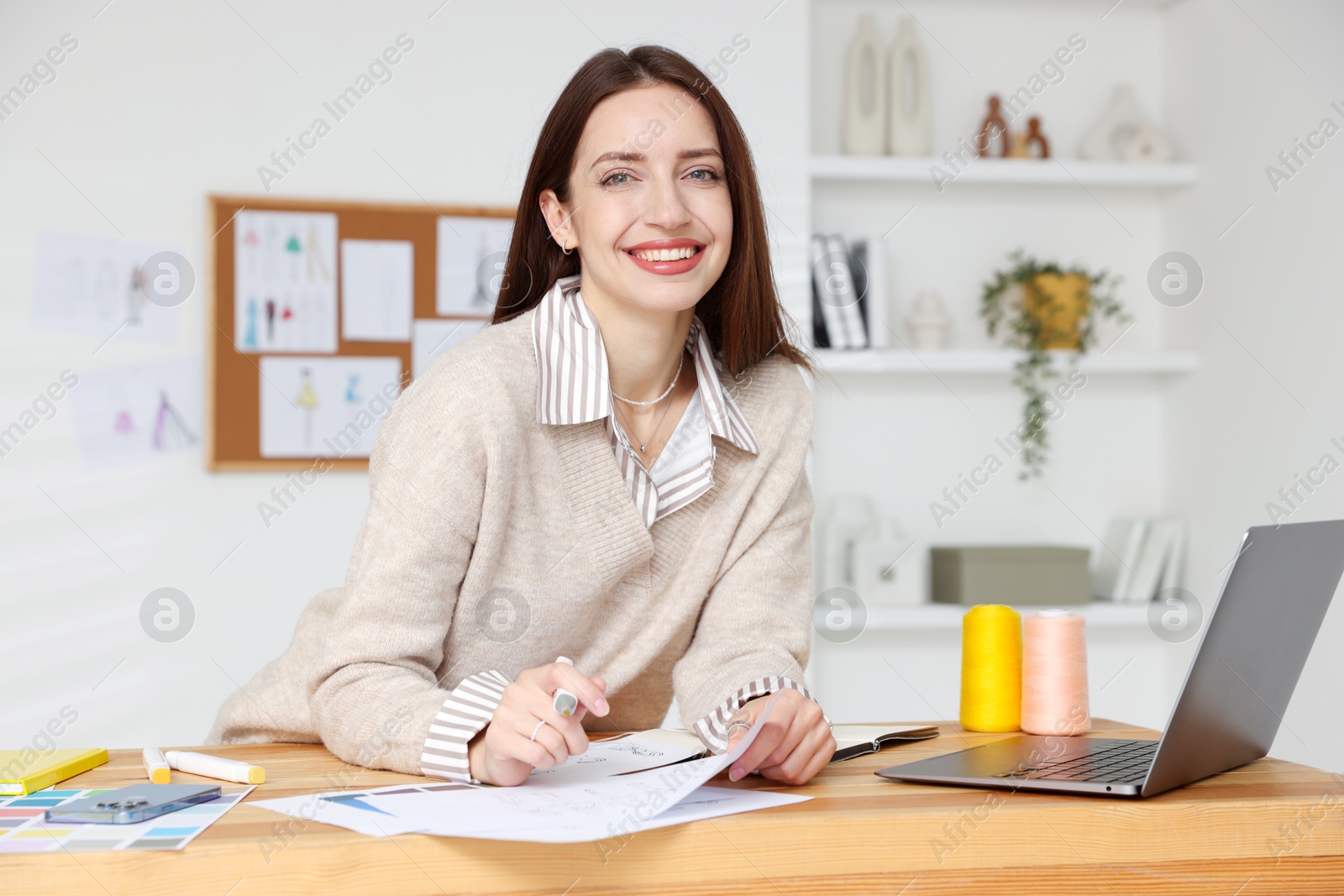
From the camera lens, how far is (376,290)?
2904 mm

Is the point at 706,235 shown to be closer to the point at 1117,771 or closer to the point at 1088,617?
the point at 1117,771

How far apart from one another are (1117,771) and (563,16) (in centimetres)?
244

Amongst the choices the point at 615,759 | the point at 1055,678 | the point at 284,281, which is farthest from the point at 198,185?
the point at 1055,678

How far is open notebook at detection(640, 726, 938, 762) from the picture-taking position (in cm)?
119

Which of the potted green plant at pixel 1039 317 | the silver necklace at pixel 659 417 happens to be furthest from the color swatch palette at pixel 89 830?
the potted green plant at pixel 1039 317

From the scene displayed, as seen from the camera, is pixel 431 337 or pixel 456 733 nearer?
pixel 456 733

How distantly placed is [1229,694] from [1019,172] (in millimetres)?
2381

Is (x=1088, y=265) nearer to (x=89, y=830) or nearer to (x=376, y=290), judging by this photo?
(x=376, y=290)

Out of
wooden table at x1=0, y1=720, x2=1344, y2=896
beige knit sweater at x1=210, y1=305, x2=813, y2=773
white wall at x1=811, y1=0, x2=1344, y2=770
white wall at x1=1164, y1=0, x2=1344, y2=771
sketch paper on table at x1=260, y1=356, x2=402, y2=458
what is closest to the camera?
wooden table at x1=0, y1=720, x2=1344, y2=896

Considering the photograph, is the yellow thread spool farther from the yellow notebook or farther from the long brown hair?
the yellow notebook

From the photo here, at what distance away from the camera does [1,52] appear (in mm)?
2730

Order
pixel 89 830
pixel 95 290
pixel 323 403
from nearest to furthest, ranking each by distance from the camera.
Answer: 1. pixel 89 830
2. pixel 95 290
3. pixel 323 403

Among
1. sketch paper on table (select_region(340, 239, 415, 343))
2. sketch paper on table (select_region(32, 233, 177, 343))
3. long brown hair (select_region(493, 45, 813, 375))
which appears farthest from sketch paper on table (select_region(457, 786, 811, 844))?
sketch paper on table (select_region(32, 233, 177, 343))

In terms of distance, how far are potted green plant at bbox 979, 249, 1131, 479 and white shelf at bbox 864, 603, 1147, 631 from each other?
41cm
